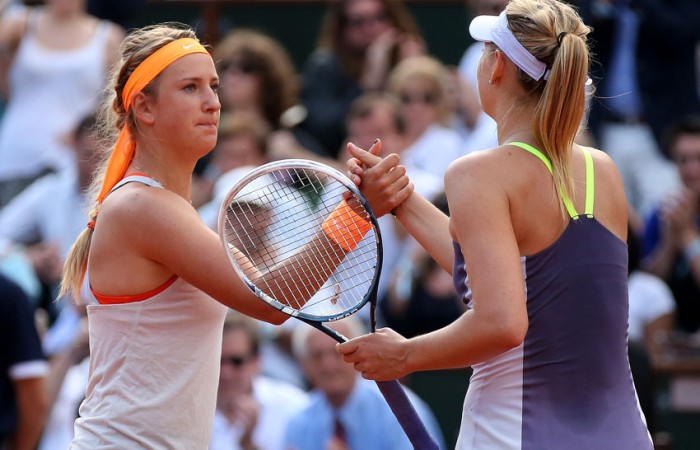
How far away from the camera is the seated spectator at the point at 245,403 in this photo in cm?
570

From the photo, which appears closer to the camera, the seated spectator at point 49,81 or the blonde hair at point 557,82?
the blonde hair at point 557,82

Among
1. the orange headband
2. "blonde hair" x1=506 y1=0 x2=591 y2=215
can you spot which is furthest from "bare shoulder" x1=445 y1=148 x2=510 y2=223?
the orange headband

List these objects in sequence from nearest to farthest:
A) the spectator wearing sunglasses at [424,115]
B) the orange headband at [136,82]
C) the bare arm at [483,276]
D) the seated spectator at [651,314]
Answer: the bare arm at [483,276], the orange headband at [136,82], the seated spectator at [651,314], the spectator wearing sunglasses at [424,115]

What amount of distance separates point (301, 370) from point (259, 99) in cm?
209

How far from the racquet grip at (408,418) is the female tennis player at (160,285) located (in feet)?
1.13

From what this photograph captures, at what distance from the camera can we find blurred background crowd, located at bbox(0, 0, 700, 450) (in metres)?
5.73

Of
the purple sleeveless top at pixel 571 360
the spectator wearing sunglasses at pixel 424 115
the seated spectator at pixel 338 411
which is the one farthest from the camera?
the spectator wearing sunglasses at pixel 424 115

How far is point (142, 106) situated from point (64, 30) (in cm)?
460

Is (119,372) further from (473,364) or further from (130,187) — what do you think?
(473,364)

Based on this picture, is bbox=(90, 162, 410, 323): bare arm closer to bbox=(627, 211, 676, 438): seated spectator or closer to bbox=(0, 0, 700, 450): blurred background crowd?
bbox=(0, 0, 700, 450): blurred background crowd

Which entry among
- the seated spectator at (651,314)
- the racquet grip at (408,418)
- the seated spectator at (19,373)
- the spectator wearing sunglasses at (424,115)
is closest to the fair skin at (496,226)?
the racquet grip at (408,418)

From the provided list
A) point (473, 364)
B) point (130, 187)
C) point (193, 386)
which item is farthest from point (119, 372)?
point (473, 364)

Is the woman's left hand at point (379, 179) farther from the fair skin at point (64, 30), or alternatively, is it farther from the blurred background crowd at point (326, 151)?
the fair skin at point (64, 30)

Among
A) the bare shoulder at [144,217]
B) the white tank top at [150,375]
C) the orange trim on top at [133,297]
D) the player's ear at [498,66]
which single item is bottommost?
the white tank top at [150,375]
